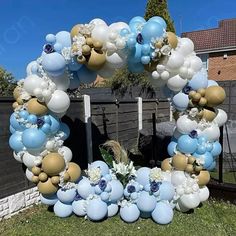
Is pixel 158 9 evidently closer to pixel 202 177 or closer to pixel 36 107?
pixel 202 177

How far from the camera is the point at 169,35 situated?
12.7ft

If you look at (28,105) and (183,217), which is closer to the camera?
(28,105)

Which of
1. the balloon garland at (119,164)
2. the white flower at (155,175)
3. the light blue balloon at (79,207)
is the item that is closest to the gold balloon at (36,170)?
the balloon garland at (119,164)

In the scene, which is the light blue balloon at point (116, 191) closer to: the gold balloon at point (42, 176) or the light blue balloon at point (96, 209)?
the light blue balloon at point (96, 209)

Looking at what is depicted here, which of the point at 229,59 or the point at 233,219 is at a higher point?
the point at 229,59

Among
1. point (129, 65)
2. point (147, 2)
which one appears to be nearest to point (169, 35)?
point (129, 65)

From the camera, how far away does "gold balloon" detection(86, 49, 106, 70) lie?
369 centimetres

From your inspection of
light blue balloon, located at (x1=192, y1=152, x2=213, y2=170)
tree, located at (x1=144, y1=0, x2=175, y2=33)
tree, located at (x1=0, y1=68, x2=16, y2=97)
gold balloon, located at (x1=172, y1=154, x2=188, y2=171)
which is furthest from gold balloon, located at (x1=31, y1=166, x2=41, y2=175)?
tree, located at (x1=144, y1=0, x2=175, y2=33)

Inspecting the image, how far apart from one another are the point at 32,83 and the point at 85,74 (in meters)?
0.71

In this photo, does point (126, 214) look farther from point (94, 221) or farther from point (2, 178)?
point (2, 178)

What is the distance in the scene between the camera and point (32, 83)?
146 inches

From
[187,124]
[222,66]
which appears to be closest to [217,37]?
[222,66]

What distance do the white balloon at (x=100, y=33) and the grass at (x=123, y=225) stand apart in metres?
2.38

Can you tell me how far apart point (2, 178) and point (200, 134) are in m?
2.76
